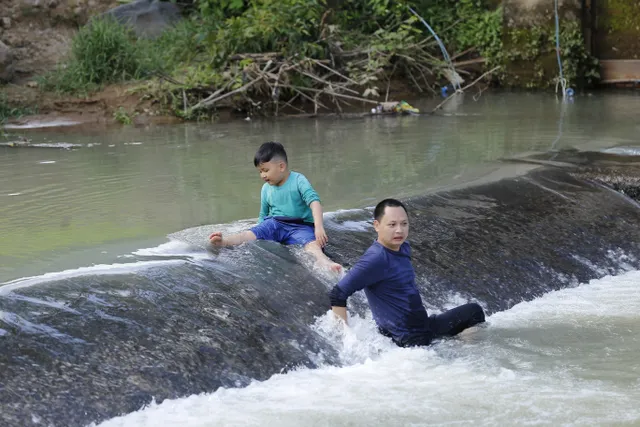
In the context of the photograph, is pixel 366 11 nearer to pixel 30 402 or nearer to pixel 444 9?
pixel 444 9

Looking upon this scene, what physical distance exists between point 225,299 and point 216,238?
0.61 metres

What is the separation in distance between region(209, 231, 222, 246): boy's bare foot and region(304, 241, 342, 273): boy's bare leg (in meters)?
0.54

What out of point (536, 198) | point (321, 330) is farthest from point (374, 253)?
point (536, 198)

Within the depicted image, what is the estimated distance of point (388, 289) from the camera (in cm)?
496

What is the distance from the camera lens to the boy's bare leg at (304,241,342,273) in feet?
17.5

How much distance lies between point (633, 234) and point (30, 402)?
5062 millimetres

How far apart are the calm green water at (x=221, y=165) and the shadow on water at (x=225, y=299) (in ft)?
2.17

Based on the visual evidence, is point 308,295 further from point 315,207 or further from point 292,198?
point 292,198

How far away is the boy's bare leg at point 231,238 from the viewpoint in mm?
5473

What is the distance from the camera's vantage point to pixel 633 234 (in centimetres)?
730

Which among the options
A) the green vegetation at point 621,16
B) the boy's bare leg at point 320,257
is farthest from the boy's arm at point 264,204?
the green vegetation at point 621,16

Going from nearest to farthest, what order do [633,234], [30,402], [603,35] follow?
[30,402] < [633,234] < [603,35]

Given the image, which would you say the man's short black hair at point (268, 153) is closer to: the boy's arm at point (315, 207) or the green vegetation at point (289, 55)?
the boy's arm at point (315, 207)

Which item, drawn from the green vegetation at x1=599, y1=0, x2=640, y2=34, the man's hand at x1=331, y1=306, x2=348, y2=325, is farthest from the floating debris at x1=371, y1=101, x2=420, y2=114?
the man's hand at x1=331, y1=306, x2=348, y2=325
